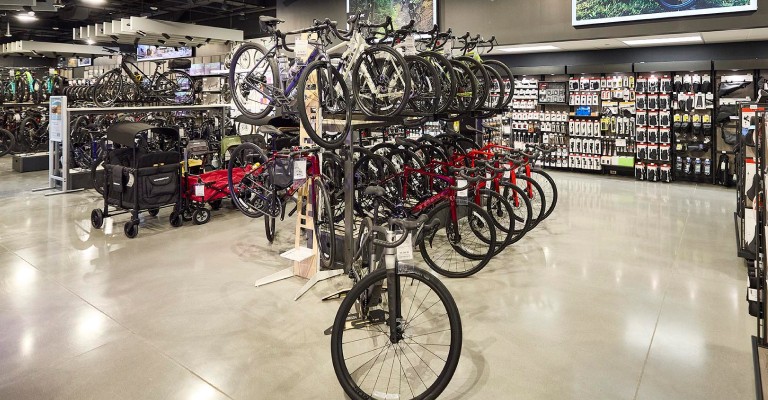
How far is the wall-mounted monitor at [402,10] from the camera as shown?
32.8ft

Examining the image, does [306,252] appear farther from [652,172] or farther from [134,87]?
[652,172]

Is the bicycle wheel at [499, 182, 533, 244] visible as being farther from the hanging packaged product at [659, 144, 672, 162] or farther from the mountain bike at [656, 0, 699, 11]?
the hanging packaged product at [659, 144, 672, 162]

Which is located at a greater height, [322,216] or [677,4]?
[677,4]

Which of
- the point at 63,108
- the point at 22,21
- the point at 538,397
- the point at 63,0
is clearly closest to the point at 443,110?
the point at 538,397

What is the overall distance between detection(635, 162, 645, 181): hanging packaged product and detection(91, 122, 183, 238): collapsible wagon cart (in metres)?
8.33

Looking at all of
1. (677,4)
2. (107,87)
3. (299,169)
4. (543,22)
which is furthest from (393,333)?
(107,87)

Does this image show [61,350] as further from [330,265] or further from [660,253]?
[660,253]

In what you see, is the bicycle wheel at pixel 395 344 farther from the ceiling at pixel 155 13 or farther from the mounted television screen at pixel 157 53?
the mounted television screen at pixel 157 53

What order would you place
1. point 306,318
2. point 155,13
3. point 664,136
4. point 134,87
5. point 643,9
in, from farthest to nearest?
point 155,13 → point 134,87 → point 664,136 → point 643,9 → point 306,318

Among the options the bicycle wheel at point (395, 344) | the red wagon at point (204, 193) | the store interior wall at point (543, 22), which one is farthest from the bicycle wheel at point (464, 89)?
the store interior wall at point (543, 22)

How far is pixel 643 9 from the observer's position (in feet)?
26.1

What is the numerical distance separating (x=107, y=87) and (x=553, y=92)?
920cm

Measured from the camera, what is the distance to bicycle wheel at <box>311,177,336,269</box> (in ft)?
13.7

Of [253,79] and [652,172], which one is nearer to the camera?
[253,79]
